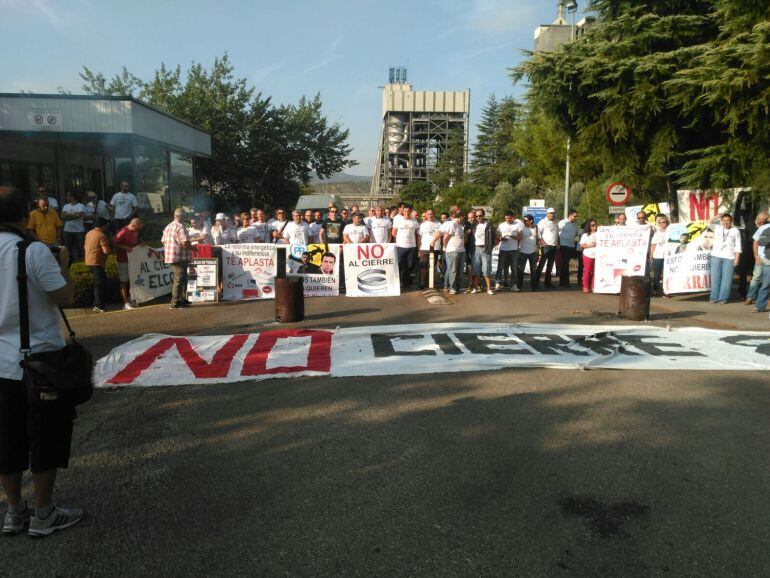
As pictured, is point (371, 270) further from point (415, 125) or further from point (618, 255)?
point (415, 125)

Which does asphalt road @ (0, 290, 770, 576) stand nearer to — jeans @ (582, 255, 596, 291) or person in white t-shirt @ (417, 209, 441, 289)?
person in white t-shirt @ (417, 209, 441, 289)

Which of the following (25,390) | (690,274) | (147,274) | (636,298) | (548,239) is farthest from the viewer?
(548,239)

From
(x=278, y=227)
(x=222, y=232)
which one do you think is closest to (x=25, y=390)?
(x=222, y=232)

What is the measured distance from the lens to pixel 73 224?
49.1ft

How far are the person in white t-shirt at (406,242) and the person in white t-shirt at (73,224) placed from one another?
760cm

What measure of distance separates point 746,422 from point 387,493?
3.35 meters

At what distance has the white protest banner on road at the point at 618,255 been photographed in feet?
44.6

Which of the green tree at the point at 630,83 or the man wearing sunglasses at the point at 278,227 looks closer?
the man wearing sunglasses at the point at 278,227

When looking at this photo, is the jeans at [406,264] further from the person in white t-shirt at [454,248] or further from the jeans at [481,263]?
the jeans at [481,263]

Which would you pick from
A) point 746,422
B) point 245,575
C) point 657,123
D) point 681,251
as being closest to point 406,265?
point 681,251

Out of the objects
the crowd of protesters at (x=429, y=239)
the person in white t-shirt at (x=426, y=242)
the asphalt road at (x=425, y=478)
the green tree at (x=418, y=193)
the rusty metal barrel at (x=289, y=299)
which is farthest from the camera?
the green tree at (x=418, y=193)

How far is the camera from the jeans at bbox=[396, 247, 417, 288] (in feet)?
49.1

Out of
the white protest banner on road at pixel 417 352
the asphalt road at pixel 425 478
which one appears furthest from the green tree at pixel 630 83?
the asphalt road at pixel 425 478

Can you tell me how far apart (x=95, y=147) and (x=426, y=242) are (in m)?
11.9
